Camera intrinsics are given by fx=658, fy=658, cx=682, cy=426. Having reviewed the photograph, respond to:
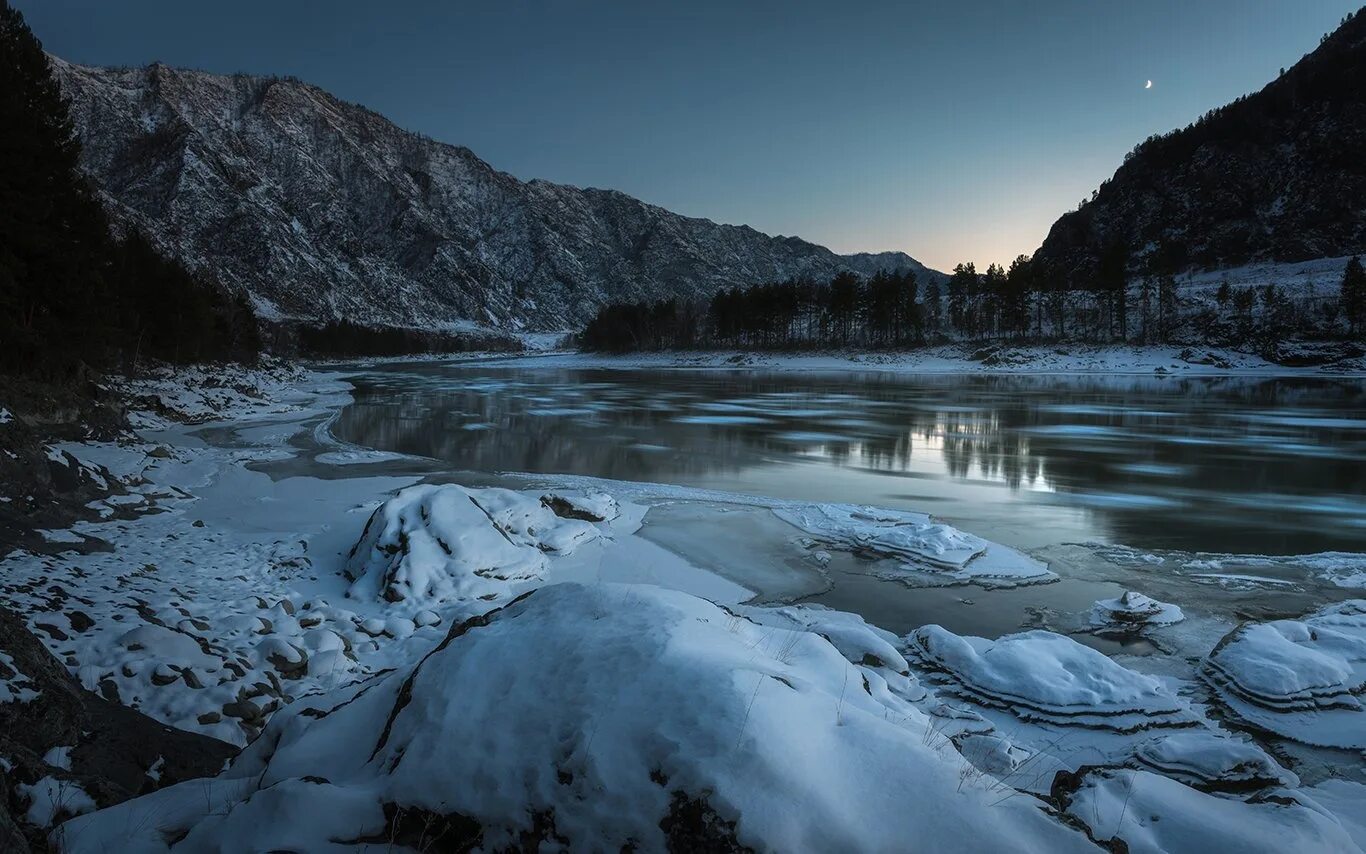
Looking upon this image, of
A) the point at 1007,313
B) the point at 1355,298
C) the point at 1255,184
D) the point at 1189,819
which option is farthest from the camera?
the point at 1255,184

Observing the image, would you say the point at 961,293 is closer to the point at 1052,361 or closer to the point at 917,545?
the point at 1052,361

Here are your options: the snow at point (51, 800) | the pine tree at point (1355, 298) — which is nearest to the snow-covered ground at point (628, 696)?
the snow at point (51, 800)

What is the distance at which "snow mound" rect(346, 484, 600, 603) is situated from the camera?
8.84m

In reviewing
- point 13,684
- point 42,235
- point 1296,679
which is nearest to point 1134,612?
point 1296,679

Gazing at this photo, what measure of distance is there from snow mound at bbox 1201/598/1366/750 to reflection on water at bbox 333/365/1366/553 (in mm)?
4393

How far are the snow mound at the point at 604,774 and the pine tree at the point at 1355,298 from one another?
96422 millimetres

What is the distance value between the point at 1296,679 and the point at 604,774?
7.15 m

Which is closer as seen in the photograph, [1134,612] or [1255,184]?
[1134,612]

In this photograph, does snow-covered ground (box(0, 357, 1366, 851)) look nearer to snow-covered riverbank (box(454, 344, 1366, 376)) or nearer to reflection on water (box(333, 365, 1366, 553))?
reflection on water (box(333, 365, 1366, 553))

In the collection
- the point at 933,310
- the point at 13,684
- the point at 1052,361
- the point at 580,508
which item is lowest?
the point at 580,508

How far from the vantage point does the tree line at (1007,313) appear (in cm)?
7831

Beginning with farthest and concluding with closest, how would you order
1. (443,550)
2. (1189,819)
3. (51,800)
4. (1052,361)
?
(1052,361) < (443,550) < (1189,819) < (51,800)

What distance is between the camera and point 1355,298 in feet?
229

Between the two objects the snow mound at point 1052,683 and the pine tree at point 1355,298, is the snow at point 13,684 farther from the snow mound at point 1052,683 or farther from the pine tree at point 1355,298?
the pine tree at point 1355,298
